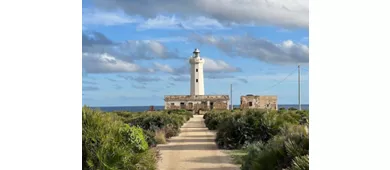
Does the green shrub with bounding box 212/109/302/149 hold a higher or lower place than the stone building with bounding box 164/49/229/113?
lower

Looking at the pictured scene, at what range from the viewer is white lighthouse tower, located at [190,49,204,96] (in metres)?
63.4

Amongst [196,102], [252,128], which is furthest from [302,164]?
[196,102]

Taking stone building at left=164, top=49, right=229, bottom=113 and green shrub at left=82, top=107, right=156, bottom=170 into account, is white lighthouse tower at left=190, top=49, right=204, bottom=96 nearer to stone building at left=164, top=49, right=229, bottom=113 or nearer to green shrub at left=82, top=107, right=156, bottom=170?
stone building at left=164, top=49, right=229, bottom=113

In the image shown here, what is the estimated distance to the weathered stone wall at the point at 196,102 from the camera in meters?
64.8

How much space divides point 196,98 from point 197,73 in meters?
3.23

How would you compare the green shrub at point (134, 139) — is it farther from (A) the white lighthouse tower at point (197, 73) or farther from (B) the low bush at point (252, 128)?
(A) the white lighthouse tower at point (197, 73)

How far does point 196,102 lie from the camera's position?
213 feet

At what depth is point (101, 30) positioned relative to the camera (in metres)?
7.42

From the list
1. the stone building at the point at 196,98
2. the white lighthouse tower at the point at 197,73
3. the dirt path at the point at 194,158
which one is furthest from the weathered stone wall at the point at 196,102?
the dirt path at the point at 194,158

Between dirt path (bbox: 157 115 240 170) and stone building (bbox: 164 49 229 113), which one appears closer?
dirt path (bbox: 157 115 240 170)

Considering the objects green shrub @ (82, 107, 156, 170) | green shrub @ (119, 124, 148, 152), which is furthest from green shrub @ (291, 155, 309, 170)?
green shrub @ (119, 124, 148, 152)

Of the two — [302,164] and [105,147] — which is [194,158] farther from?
[302,164]
